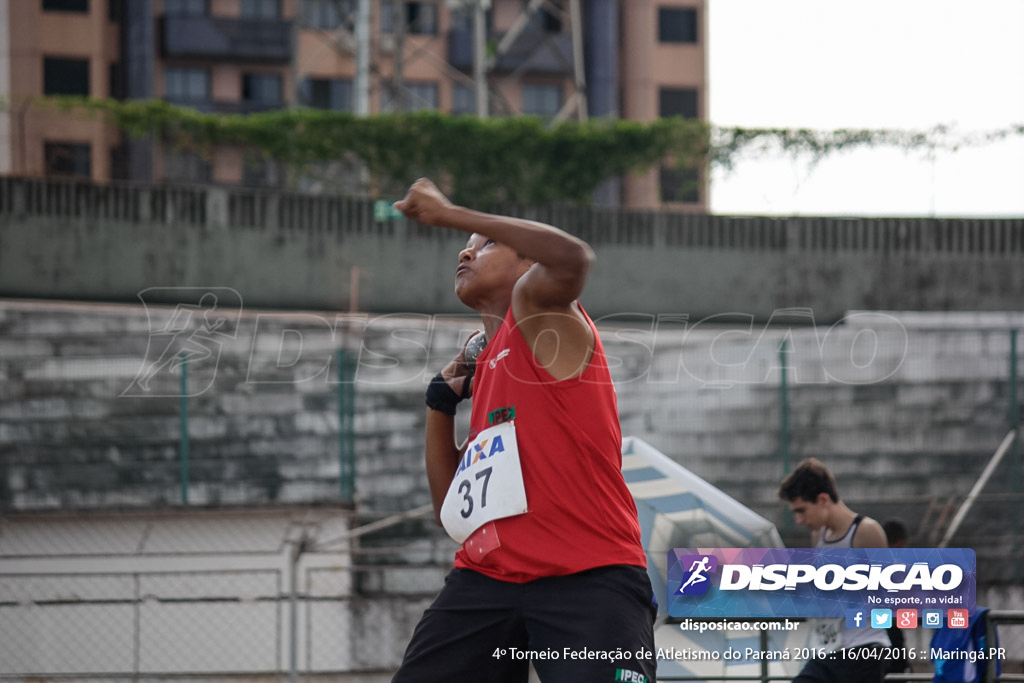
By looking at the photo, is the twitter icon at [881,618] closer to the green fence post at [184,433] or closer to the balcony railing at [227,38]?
the green fence post at [184,433]

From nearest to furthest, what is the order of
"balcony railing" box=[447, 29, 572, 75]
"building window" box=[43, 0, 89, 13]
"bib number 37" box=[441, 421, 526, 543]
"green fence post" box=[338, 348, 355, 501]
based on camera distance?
1. "bib number 37" box=[441, 421, 526, 543]
2. "green fence post" box=[338, 348, 355, 501]
3. "building window" box=[43, 0, 89, 13]
4. "balcony railing" box=[447, 29, 572, 75]

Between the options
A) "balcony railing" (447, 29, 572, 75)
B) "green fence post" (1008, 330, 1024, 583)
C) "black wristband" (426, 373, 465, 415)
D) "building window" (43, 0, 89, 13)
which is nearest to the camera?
"black wristband" (426, 373, 465, 415)

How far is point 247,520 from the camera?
10.5 metres

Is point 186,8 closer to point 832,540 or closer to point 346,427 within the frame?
point 346,427

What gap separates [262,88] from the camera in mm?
31516

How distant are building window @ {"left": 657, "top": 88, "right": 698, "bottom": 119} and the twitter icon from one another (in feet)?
90.8

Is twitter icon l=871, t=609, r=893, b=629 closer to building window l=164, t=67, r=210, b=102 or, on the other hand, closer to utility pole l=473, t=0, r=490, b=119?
utility pole l=473, t=0, r=490, b=119

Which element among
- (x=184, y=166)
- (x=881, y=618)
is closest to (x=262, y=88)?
(x=184, y=166)

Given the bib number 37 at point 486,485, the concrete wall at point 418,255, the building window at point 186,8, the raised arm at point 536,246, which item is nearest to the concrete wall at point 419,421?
the concrete wall at point 418,255

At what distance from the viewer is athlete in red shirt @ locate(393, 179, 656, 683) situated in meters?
2.89

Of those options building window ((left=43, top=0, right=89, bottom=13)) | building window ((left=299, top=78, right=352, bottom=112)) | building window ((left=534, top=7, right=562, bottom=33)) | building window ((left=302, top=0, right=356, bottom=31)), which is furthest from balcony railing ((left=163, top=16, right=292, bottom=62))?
building window ((left=534, top=7, right=562, bottom=33))

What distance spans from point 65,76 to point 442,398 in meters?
27.2

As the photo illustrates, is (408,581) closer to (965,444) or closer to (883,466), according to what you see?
(883,466)

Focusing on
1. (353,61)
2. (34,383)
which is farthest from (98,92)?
(34,383)
